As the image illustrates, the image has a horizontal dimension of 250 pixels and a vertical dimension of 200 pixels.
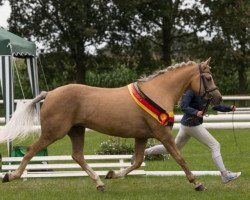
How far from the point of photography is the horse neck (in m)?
8.27

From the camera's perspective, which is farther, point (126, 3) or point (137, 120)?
point (126, 3)

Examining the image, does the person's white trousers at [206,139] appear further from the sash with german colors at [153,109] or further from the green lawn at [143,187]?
the sash with german colors at [153,109]

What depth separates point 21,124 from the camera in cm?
856

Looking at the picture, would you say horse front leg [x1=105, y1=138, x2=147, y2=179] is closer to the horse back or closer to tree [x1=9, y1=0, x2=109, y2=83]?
the horse back

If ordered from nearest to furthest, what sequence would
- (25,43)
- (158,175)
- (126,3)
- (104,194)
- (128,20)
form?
1. (104,194)
2. (158,175)
3. (25,43)
4. (126,3)
5. (128,20)

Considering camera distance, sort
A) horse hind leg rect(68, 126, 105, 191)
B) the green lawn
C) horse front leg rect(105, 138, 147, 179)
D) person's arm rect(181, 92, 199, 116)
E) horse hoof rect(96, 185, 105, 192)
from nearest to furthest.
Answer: the green lawn < horse hoof rect(96, 185, 105, 192) < person's arm rect(181, 92, 199, 116) < horse front leg rect(105, 138, 147, 179) < horse hind leg rect(68, 126, 105, 191)

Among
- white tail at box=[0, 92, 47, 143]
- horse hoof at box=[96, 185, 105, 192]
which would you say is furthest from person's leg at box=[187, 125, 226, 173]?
white tail at box=[0, 92, 47, 143]

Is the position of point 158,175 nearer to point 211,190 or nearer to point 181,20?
point 211,190

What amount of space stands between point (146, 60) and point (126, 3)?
4.96 m

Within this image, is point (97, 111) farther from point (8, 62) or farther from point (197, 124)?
point (8, 62)

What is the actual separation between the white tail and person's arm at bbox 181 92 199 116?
2.04 metres

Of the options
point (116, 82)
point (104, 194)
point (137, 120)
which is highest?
point (137, 120)

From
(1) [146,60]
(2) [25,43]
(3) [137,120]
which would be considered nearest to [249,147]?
(2) [25,43]

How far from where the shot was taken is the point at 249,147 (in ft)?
47.3
